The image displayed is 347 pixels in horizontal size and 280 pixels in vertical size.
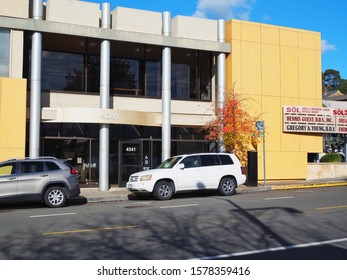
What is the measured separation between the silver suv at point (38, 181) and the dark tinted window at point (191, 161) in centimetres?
442

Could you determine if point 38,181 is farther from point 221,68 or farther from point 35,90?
point 221,68

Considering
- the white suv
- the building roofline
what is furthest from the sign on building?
the white suv

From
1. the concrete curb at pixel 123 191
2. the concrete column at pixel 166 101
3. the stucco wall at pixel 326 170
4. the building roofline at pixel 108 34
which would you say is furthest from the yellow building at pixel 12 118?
the stucco wall at pixel 326 170

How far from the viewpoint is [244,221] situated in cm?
1030

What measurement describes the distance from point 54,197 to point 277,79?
47.4 feet

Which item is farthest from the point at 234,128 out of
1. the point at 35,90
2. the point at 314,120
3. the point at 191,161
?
the point at 35,90

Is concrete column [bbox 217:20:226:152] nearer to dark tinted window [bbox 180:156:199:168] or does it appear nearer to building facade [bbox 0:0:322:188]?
building facade [bbox 0:0:322:188]

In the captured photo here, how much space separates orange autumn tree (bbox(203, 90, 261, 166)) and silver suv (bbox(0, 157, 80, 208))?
28.0 ft

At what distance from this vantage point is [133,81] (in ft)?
72.6

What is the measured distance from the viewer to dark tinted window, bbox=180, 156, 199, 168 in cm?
1670

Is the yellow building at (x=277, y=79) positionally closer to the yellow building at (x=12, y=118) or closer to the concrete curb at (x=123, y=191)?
the concrete curb at (x=123, y=191)

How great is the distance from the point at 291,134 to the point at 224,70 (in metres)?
5.33
